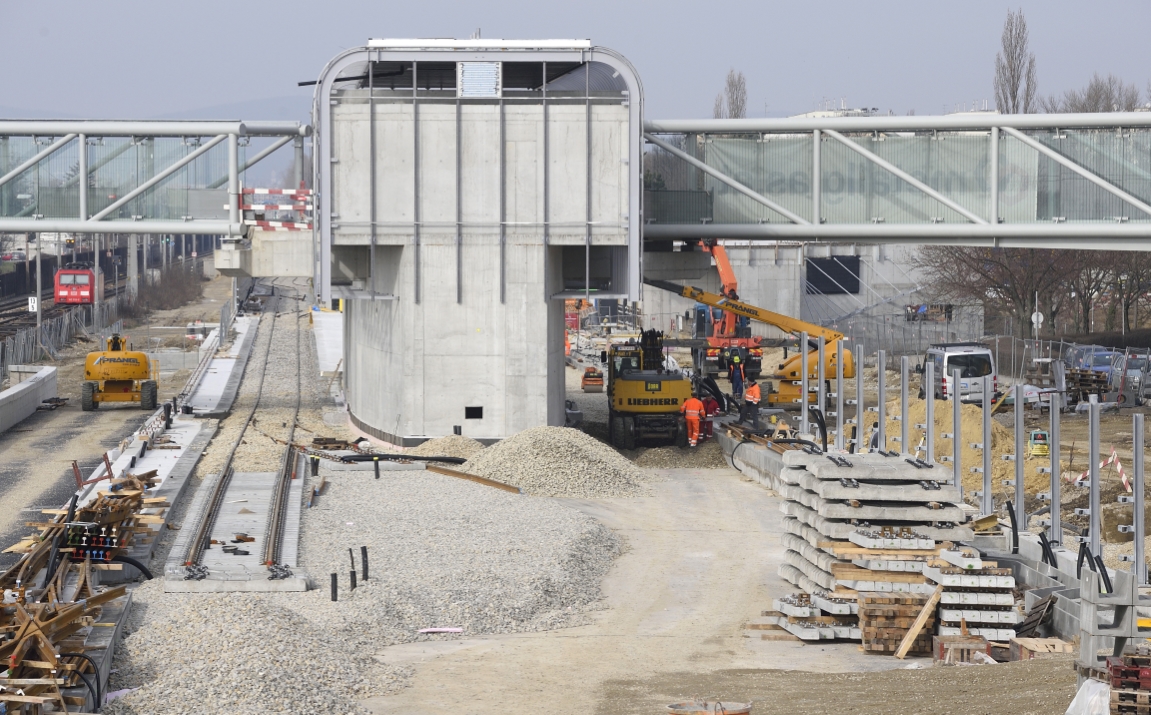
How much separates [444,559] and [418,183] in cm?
1250

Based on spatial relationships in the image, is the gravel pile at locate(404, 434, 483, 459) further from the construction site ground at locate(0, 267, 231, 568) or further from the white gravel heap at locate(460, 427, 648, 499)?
the construction site ground at locate(0, 267, 231, 568)

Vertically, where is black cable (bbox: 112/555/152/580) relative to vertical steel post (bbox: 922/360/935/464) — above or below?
below

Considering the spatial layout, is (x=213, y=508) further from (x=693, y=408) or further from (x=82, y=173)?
(x=82, y=173)

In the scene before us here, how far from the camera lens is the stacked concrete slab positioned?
18.1 meters

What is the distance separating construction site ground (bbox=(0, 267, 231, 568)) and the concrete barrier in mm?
273

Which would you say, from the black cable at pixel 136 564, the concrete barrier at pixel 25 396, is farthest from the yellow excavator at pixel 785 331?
the black cable at pixel 136 564

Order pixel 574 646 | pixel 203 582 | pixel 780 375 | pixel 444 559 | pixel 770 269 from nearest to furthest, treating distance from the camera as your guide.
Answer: pixel 574 646 < pixel 203 582 < pixel 444 559 < pixel 780 375 < pixel 770 269

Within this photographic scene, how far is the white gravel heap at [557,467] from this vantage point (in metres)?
27.7

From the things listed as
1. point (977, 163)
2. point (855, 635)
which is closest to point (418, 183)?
point (977, 163)

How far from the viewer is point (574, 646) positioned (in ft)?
56.1

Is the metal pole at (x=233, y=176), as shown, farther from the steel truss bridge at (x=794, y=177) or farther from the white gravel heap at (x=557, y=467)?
the white gravel heap at (x=557, y=467)

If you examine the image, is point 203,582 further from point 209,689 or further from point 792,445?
point 792,445

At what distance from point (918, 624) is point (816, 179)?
18.2 m

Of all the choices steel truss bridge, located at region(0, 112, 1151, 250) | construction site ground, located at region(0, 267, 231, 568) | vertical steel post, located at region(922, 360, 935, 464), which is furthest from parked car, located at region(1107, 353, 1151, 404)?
construction site ground, located at region(0, 267, 231, 568)
